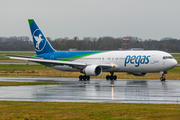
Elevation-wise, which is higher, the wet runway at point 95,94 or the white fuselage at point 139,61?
the white fuselage at point 139,61

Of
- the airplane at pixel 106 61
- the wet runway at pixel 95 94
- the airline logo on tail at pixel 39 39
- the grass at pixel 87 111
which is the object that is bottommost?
the wet runway at pixel 95 94

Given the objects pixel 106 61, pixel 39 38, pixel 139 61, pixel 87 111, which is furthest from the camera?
pixel 39 38

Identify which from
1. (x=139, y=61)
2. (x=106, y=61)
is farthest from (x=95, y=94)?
(x=106, y=61)

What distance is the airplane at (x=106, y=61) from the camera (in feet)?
136

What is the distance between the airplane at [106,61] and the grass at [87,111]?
2310cm

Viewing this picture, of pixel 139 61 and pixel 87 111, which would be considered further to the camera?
pixel 139 61

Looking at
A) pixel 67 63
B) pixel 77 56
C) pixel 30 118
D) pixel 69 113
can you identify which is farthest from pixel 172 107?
pixel 77 56

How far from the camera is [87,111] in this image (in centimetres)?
1652

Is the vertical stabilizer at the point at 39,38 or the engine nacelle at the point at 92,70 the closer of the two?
the engine nacelle at the point at 92,70

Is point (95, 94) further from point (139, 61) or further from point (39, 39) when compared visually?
point (39, 39)

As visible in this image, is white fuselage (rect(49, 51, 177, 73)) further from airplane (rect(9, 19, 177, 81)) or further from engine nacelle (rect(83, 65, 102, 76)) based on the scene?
engine nacelle (rect(83, 65, 102, 76))

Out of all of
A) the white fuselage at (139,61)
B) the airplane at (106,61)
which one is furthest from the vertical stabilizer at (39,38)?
the white fuselage at (139,61)

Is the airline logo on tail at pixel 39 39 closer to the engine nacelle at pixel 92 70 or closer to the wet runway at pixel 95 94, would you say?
the engine nacelle at pixel 92 70

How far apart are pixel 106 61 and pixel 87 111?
92.9ft
